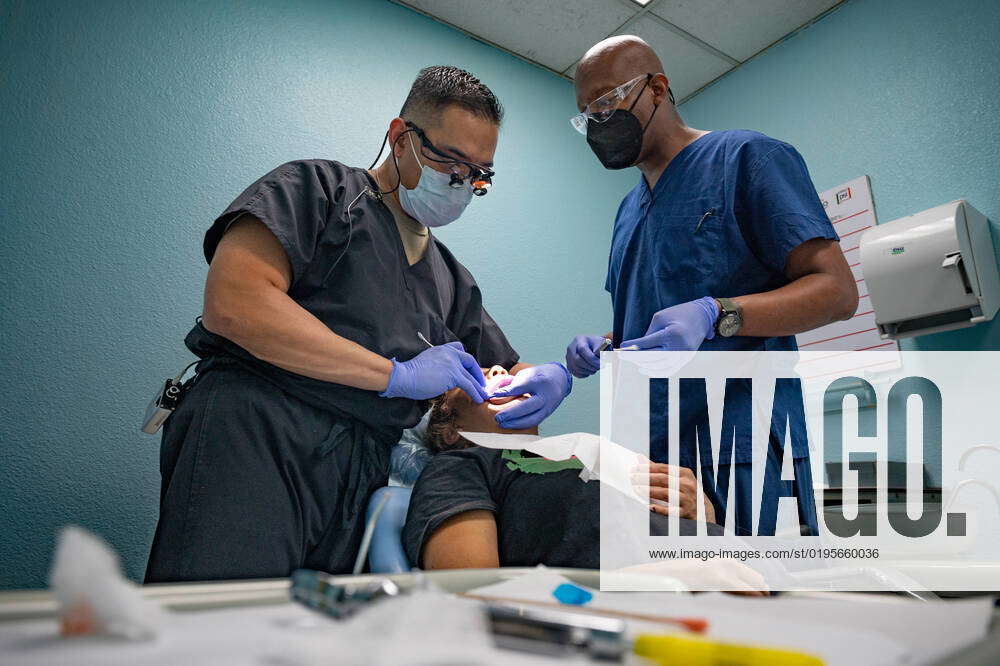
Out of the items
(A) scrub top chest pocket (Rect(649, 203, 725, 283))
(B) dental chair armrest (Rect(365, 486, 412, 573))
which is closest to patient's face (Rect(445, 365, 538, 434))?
(B) dental chair armrest (Rect(365, 486, 412, 573))

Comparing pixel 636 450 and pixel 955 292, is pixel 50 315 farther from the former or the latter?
pixel 955 292

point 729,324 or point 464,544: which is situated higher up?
point 729,324

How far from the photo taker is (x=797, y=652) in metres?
0.38

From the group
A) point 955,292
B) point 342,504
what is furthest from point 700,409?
point 955,292

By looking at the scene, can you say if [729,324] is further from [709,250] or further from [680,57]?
[680,57]

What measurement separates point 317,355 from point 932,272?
2.01m

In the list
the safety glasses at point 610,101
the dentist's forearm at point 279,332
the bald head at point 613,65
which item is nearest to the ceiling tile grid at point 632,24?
the bald head at point 613,65

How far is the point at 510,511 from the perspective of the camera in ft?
4.16

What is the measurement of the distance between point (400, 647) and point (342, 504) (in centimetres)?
92

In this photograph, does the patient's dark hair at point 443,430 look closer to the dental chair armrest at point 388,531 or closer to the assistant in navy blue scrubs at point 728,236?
the dental chair armrest at point 388,531

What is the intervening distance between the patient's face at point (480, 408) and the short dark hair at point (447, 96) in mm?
650

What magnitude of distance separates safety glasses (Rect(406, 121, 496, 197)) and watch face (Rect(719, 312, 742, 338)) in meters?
0.62

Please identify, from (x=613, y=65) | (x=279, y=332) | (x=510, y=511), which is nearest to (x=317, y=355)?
(x=279, y=332)

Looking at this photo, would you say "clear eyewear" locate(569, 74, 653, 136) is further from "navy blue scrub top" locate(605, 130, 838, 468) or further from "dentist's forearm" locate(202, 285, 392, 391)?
"dentist's forearm" locate(202, 285, 392, 391)
